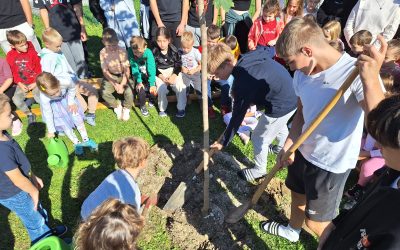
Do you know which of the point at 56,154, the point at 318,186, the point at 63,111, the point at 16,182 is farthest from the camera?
the point at 63,111

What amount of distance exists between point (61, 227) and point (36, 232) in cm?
37

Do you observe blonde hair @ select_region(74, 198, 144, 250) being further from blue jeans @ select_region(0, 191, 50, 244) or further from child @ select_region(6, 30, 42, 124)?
child @ select_region(6, 30, 42, 124)

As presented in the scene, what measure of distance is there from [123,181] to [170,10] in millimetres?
4238

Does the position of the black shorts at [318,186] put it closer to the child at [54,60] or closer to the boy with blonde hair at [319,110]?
the boy with blonde hair at [319,110]

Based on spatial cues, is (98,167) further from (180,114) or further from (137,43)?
(137,43)

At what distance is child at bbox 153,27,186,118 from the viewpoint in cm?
580

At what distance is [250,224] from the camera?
155 inches

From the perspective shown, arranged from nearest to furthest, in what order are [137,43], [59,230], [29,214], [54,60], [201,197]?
1. [29,214]
2. [59,230]
3. [201,197]
4. [54,60]
5. [137,43]

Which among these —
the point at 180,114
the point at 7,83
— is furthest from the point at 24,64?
the point at 180,114

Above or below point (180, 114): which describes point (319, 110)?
above

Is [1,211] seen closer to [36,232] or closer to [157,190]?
[36,232]

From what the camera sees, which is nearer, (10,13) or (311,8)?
(10,13)

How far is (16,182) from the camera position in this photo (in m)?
2.96

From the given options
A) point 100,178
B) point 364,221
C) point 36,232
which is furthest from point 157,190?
point 364,221
